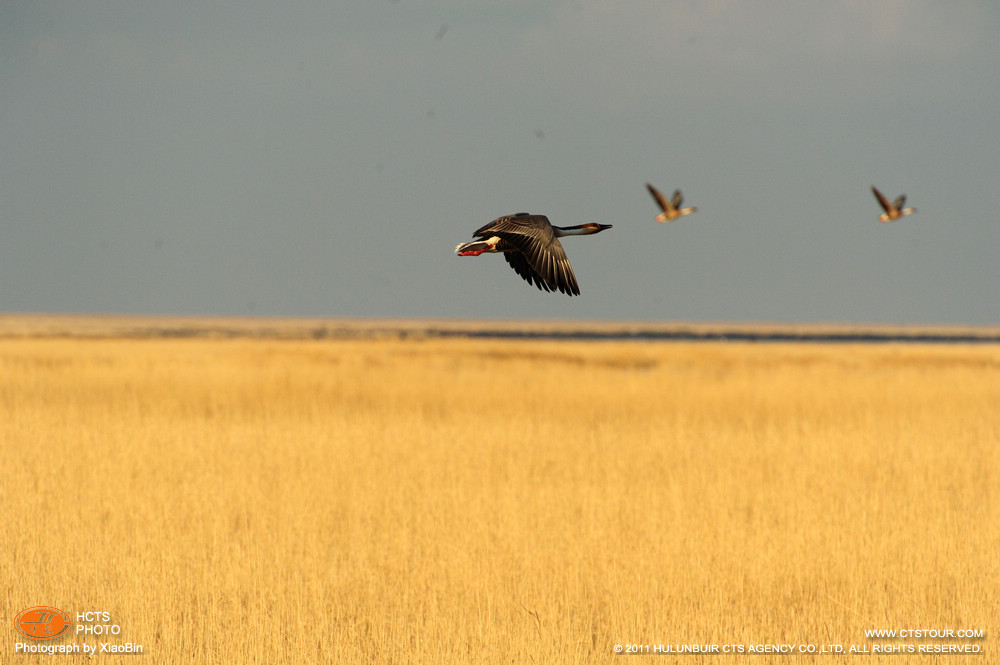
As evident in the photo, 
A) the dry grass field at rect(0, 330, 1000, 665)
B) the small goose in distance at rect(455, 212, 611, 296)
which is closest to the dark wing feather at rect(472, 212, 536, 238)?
A: the small goose in distance at rect(455, 212, 611, 296)

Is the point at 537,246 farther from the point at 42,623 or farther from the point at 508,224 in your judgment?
the point at 42,623

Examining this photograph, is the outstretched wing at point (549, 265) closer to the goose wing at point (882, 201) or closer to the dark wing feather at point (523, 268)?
the dark wing feather at point (523, 268)

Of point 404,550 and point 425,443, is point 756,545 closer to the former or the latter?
point 404,550

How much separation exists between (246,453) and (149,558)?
610cm

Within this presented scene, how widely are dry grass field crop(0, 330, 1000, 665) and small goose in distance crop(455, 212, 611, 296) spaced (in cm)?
405

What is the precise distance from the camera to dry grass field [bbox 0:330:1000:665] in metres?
7.80

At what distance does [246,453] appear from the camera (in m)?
15.2

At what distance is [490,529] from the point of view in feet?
34.6

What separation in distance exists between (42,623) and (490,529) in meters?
4.54

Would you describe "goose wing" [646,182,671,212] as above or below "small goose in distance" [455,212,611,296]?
above

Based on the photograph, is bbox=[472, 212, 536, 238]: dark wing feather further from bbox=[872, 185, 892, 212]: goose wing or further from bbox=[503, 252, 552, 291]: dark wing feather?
bbox=[872, 185, 892, 212]: goose wing

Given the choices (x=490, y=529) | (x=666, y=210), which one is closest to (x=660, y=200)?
(x=666, y=210)

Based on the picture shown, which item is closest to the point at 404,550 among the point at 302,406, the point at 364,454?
the point at 364,454

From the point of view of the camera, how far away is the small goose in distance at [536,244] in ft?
12.8
